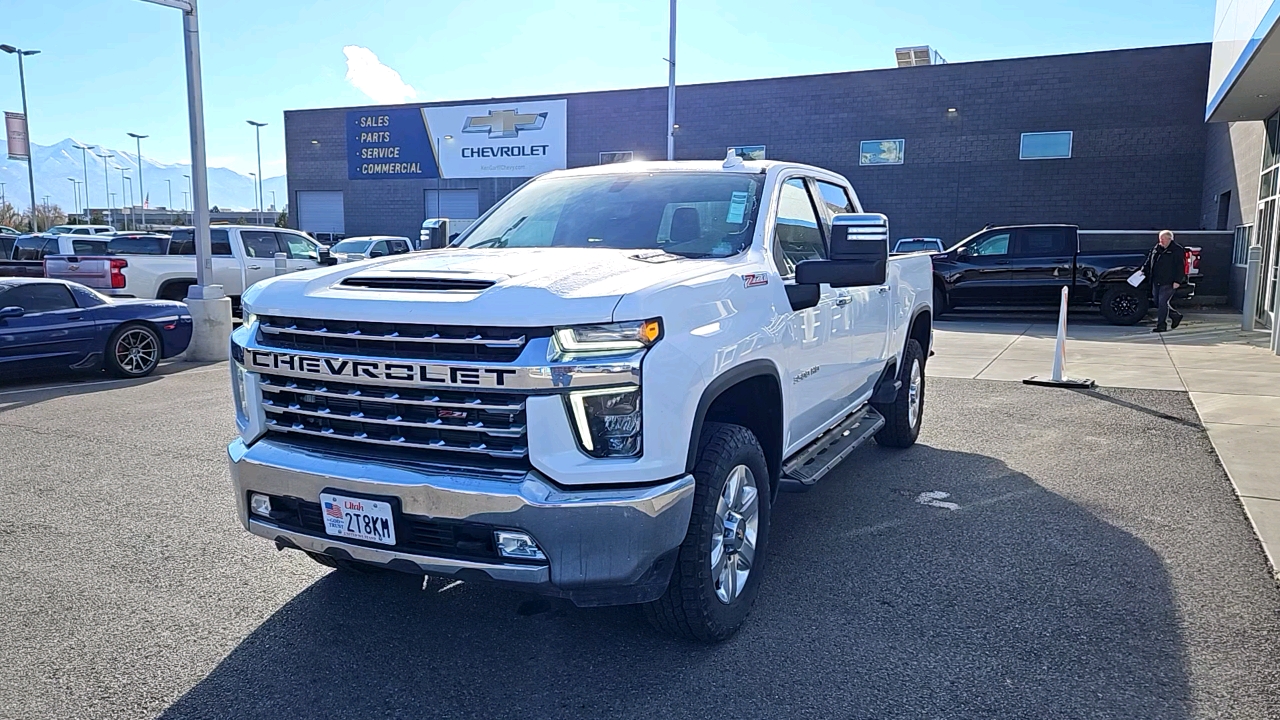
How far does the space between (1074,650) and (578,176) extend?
3.34 meters

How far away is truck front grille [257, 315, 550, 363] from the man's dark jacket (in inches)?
607

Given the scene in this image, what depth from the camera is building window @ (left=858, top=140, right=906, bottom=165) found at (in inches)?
1089

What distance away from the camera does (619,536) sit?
9.61 feet

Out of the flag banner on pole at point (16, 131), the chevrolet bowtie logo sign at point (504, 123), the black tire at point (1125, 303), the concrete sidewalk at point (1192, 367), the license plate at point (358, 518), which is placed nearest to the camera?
the license plate at point (358, 518)

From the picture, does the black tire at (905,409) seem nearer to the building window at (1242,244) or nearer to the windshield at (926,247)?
the windshield at (926,247)

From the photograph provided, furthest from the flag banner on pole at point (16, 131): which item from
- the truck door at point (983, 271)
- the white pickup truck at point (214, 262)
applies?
the truck door at point (983, 271)

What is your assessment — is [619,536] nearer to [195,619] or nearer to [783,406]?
[783,406]

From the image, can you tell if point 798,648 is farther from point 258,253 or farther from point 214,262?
point 258,253

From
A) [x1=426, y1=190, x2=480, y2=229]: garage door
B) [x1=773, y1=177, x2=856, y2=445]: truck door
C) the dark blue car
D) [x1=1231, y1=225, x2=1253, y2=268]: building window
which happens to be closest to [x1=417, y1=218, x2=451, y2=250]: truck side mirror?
[x1=773, y1=177, x2=856, y2=445]: truck door

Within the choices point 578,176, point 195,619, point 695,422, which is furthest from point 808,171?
point 195,619

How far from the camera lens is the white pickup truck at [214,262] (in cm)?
1412

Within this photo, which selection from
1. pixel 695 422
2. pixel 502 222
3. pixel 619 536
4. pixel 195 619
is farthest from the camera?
pixel 502 222

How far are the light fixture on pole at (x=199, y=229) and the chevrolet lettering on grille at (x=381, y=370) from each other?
9.35 m

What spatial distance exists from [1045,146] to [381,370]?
1057 inches
